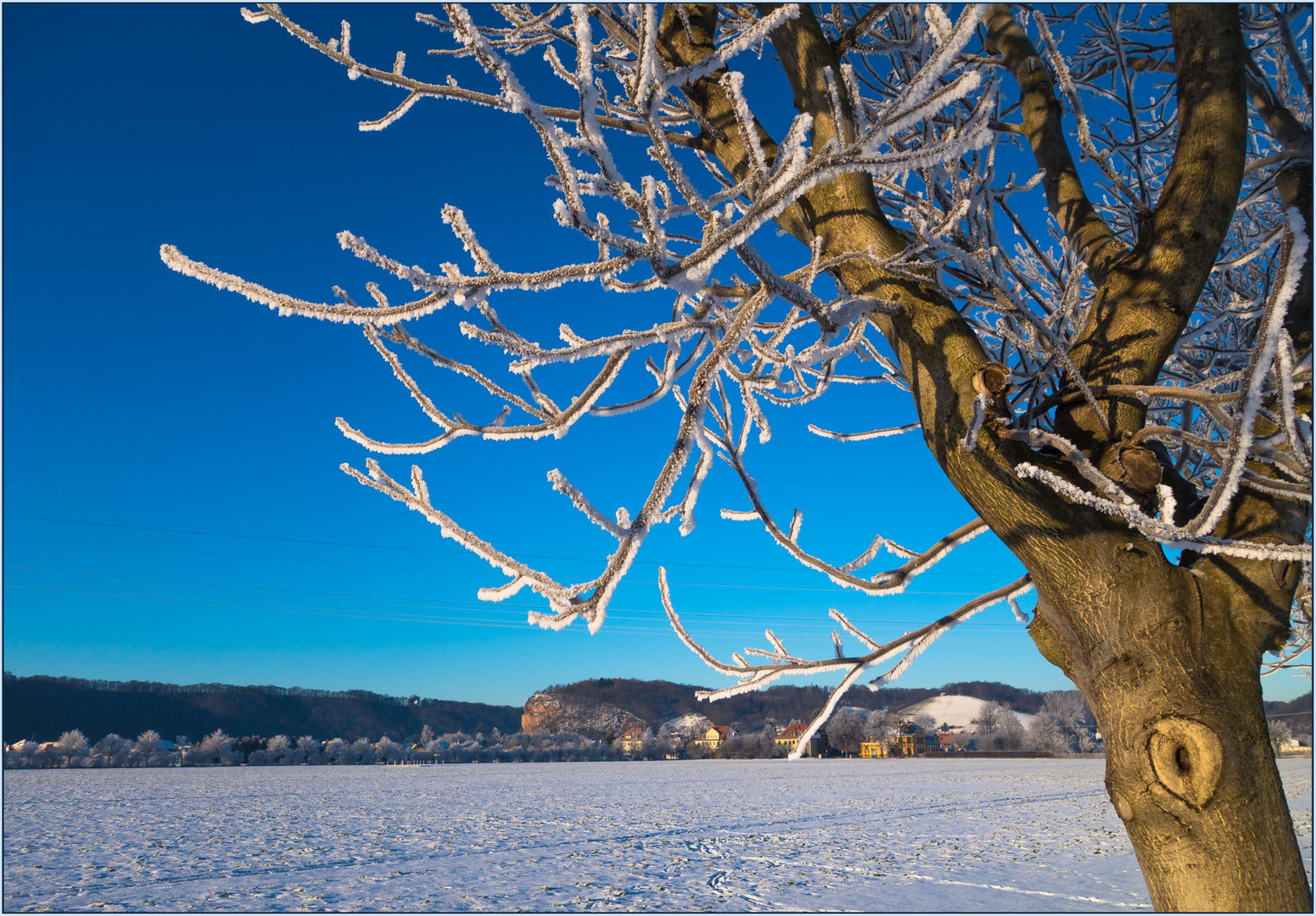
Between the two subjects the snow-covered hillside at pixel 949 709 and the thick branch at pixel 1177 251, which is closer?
the thick branch at pixel 1177 251

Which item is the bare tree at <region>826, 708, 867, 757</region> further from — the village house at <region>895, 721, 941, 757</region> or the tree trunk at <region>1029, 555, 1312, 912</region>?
the tree trunk at <region>1029, 555, 1312, 912</region>

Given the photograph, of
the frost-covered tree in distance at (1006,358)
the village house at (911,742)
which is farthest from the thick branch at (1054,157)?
the village house at (911,742)

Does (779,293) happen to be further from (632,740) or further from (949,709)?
(949,709)

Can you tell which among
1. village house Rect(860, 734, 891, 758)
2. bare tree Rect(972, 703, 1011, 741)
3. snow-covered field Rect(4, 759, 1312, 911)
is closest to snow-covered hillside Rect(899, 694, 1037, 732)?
bare tree Rect(972, 703, 1011, 741)

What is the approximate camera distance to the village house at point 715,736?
226ft

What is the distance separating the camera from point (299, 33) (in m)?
1.44

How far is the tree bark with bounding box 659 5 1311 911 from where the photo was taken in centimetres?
124

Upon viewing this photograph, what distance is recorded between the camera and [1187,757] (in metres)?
1.25

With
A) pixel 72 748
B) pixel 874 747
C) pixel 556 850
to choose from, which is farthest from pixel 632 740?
pixel 556 850

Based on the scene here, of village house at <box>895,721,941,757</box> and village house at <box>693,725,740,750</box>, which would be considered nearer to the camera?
village house at <box>693,725,740,750</box>

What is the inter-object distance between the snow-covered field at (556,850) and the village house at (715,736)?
4812cm

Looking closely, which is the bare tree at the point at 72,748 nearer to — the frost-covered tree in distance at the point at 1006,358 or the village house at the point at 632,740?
the village house at the point at 632,740

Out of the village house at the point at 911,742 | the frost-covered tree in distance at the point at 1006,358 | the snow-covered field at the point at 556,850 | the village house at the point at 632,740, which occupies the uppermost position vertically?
the frost-covered tree in distance at the point at 1006,358

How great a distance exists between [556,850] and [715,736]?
66749 millimetres
